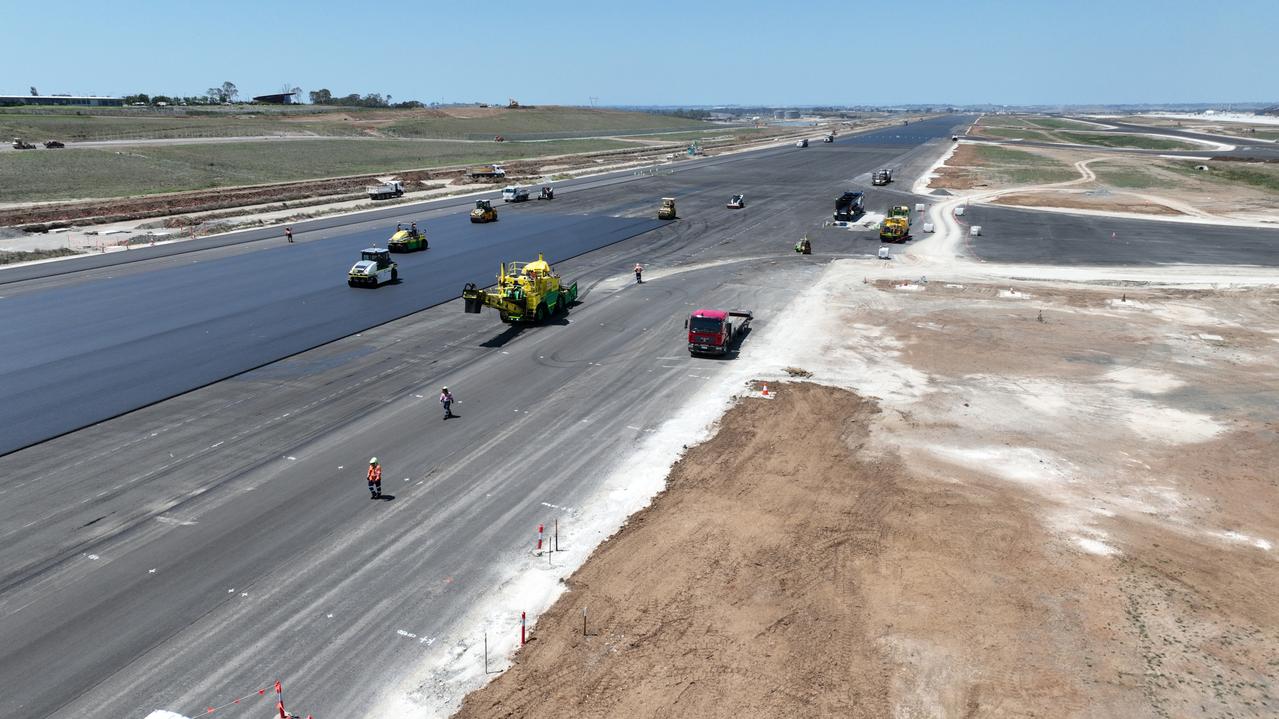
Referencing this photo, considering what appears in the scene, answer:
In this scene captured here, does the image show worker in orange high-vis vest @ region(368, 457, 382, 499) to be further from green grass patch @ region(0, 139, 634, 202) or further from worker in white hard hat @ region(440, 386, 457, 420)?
green grass patch @ region(0, 139, 634, 202)

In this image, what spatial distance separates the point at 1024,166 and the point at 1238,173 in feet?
110

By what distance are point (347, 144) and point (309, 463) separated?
168847 millimetres

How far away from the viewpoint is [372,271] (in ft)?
166

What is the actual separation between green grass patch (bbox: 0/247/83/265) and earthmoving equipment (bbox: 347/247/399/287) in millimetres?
27211

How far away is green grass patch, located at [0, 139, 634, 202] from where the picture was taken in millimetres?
95000

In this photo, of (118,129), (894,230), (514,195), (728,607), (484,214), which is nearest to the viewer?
(728,607)

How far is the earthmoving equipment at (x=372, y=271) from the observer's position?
165 feet

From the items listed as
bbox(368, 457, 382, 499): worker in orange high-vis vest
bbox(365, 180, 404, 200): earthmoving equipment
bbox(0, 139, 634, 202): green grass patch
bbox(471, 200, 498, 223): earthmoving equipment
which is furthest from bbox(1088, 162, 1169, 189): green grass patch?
bbox(368, 457, 382, 499): worker in orange high-vis vest

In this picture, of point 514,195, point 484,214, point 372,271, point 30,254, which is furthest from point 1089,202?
point 30,254

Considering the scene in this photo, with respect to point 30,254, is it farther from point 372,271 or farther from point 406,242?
point 372,271

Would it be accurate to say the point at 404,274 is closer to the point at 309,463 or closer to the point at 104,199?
the point at 309,463

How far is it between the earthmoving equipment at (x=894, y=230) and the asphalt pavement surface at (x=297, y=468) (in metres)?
19.9

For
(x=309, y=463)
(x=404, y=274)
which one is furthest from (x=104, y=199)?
(x=309, y=463)

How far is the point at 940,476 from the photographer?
2561cm
